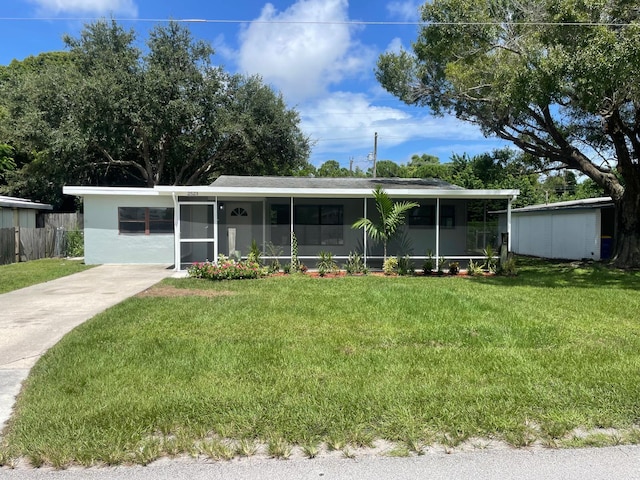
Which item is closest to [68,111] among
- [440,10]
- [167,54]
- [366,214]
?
[167,54]

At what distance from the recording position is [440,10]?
13.4 meters

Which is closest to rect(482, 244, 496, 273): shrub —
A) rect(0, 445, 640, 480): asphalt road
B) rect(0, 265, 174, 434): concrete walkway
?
rect(0, 265, 174, 434): concrete walkway

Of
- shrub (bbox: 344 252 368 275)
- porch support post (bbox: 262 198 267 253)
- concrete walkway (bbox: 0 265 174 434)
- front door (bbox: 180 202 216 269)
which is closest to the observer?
concrete walkway (bbox: 0 265 174 434)

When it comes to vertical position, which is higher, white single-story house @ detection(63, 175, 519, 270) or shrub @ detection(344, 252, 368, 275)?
white single-story house @ detection(63, 175, 519, 270)

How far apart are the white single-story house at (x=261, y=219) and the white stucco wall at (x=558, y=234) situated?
21.7ft

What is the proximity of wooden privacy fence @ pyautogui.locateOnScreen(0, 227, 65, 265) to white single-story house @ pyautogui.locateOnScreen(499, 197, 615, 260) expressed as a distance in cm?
1891

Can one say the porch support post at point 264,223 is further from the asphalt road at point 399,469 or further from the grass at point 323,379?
Answer: the asphalt road at point 399,469

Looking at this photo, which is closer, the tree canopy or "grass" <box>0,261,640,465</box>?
"grass" <box>0,261,640,465</box>

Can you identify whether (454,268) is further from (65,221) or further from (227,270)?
(65,221)

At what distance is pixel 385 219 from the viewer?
43.3 ft

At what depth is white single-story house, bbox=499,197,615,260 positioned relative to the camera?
59.4ft

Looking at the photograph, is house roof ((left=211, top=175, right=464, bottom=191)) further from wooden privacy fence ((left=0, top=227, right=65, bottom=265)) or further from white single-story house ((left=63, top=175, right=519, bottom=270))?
wooden privacy fence ((left=0, top=227, right=65, bottom=265))

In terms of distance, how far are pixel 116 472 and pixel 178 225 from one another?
Result: 10919 mm

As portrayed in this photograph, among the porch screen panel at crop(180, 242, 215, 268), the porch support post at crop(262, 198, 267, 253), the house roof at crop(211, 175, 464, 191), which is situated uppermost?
the house roof at crop(211, 175, 464, 191)
